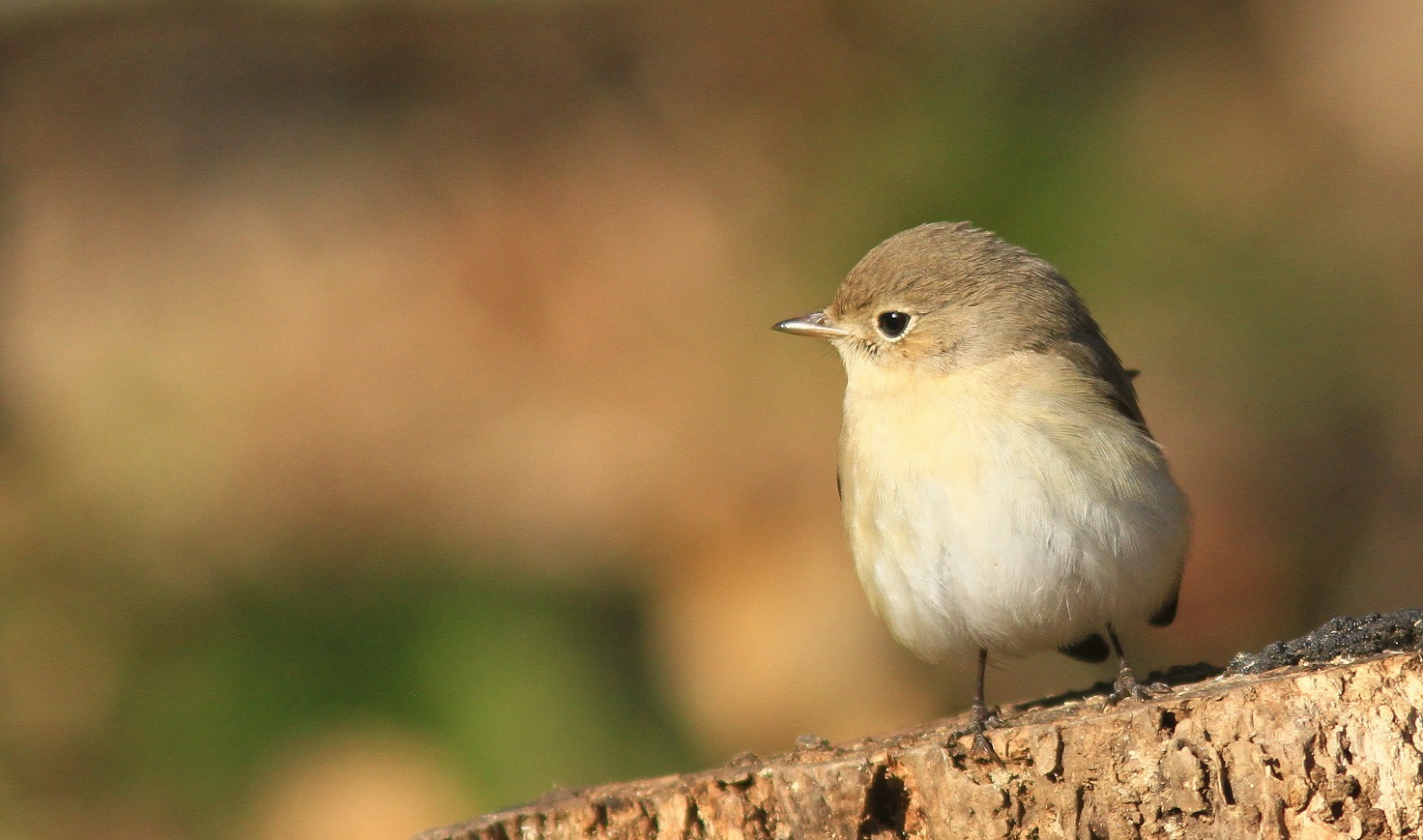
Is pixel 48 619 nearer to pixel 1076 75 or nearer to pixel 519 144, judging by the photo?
pixel 519 144

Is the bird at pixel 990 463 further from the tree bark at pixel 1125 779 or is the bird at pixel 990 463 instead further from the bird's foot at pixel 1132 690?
the tree bark at pixel 1125 779

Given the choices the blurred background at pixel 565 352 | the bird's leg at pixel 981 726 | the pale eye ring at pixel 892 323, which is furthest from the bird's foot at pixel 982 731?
the blurred background at pixel 565 352

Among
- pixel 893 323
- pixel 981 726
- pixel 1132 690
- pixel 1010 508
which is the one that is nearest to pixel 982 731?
pixel 981 726

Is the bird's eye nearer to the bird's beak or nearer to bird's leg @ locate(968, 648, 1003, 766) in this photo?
the bird's beak

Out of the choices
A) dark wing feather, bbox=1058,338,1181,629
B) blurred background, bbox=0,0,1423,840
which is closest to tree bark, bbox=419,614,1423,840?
dark wing feather, bbox=1058,338,1181,629

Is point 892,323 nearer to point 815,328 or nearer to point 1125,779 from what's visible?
point 815,328

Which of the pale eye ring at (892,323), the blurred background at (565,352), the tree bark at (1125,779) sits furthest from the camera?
the blurred background at (565,352)

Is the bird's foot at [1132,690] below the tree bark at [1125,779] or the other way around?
the other way around

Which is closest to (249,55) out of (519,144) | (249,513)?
(519,144)
